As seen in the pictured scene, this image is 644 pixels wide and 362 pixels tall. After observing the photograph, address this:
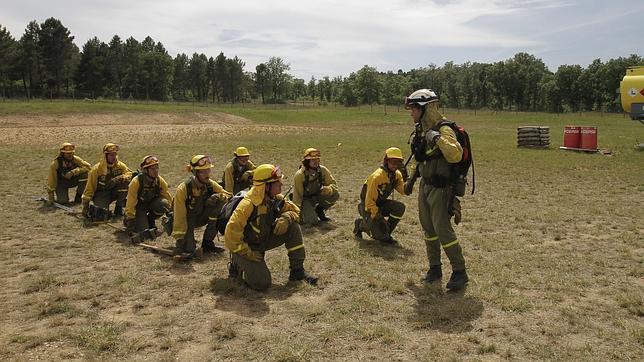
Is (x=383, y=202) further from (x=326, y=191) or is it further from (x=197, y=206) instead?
(x=197, y=206)

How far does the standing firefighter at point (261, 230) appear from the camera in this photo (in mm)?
6324

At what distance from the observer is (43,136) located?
29078mm

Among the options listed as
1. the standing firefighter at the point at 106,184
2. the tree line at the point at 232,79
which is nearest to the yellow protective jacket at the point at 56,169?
the standing firefighter at the point at 106,184

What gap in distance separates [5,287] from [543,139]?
22.8m

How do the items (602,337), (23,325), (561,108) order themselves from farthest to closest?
(561,108) < (23,325) < (602,337)

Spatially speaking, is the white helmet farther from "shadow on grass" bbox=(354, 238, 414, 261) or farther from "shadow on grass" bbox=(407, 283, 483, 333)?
"shadow on grass" bbox=(354, 238, 414, 261)

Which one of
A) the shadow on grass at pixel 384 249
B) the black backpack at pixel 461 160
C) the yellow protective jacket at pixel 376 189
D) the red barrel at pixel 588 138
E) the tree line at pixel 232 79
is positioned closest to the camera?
the black backpack at pixel 461 160

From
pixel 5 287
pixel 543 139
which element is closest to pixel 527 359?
pixel 5 287

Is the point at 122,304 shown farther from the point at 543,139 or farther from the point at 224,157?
the point at 543,139

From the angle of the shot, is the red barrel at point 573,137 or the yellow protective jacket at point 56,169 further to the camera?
the red barrel at point 573,137

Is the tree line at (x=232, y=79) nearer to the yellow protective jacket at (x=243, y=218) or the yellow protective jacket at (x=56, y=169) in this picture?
the yellow protective jacket at (x=56, y=169)

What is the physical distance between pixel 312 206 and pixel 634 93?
1899 cm

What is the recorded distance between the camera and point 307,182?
9945mm

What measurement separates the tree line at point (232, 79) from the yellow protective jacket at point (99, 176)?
6914 centimetres
